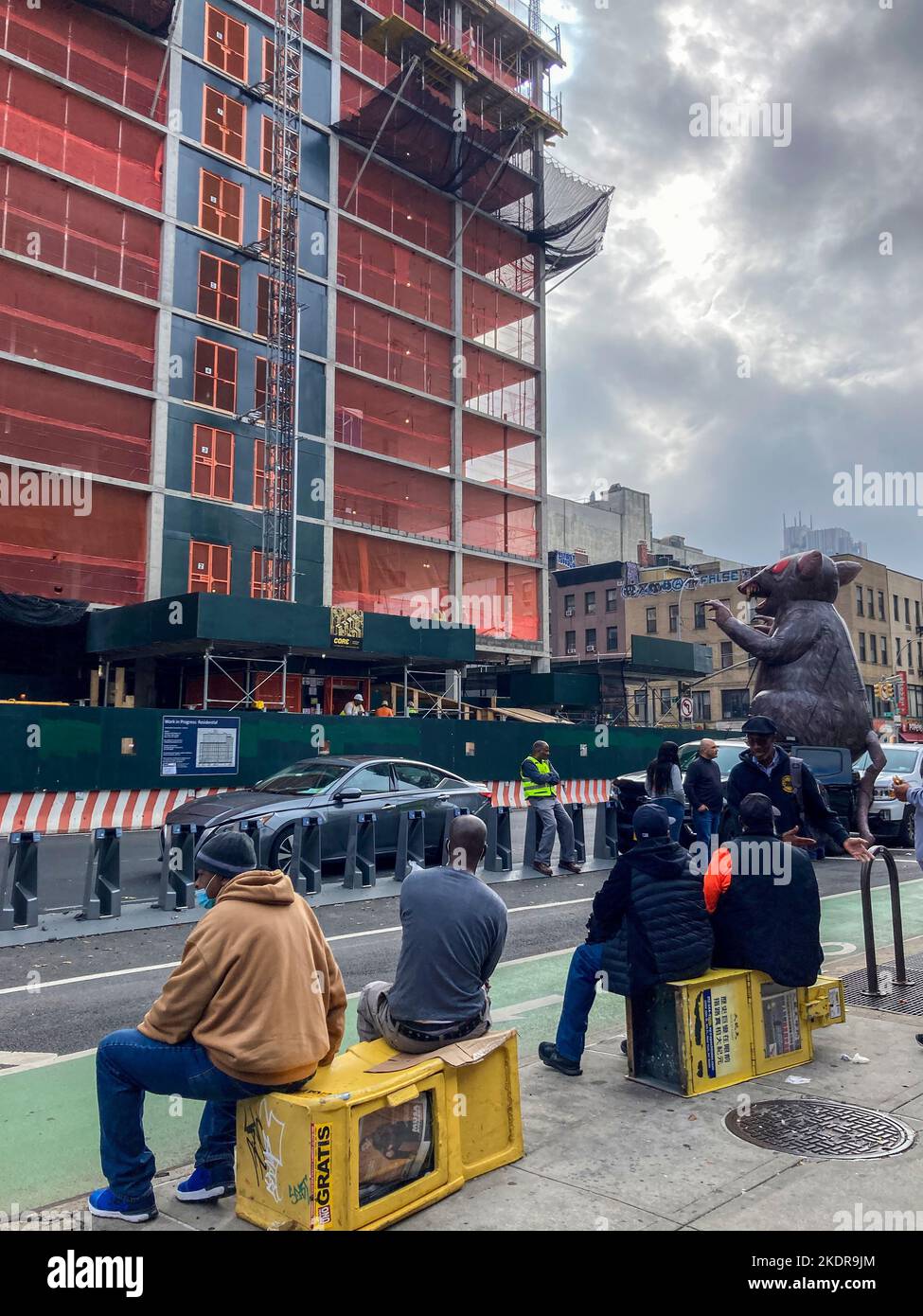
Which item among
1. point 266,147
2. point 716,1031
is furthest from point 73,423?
point 716,1031

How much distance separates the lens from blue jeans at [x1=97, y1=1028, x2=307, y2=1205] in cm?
361

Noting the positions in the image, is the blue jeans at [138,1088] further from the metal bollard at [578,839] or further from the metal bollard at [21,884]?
the metal bollard at [578,839]

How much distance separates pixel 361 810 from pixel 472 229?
40550mm

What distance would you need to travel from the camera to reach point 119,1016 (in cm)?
688

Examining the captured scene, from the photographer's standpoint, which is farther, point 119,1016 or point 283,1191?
point 119,1016

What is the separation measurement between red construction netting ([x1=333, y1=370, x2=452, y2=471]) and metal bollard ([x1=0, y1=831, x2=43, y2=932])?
3082cm

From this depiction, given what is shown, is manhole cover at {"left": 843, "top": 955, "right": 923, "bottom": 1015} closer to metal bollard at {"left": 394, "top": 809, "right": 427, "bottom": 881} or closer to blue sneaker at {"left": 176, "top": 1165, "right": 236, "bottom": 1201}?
blue sneaker at {"left": 176, "top": 1165, "right": 236, "bottom": 1201}

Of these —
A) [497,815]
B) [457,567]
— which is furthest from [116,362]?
[497,815]

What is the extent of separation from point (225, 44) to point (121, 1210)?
41.3 meters

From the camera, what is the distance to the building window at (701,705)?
68.2 metres

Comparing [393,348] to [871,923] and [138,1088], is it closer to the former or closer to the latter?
[871,923]

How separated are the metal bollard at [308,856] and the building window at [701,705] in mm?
59190

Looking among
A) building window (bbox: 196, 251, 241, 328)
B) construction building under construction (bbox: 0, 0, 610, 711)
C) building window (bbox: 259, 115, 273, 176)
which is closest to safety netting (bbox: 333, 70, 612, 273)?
construction building under construction (bbox: 0, 0, 610, 711)

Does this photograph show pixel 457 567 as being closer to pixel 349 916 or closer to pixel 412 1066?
pixel 349 916
